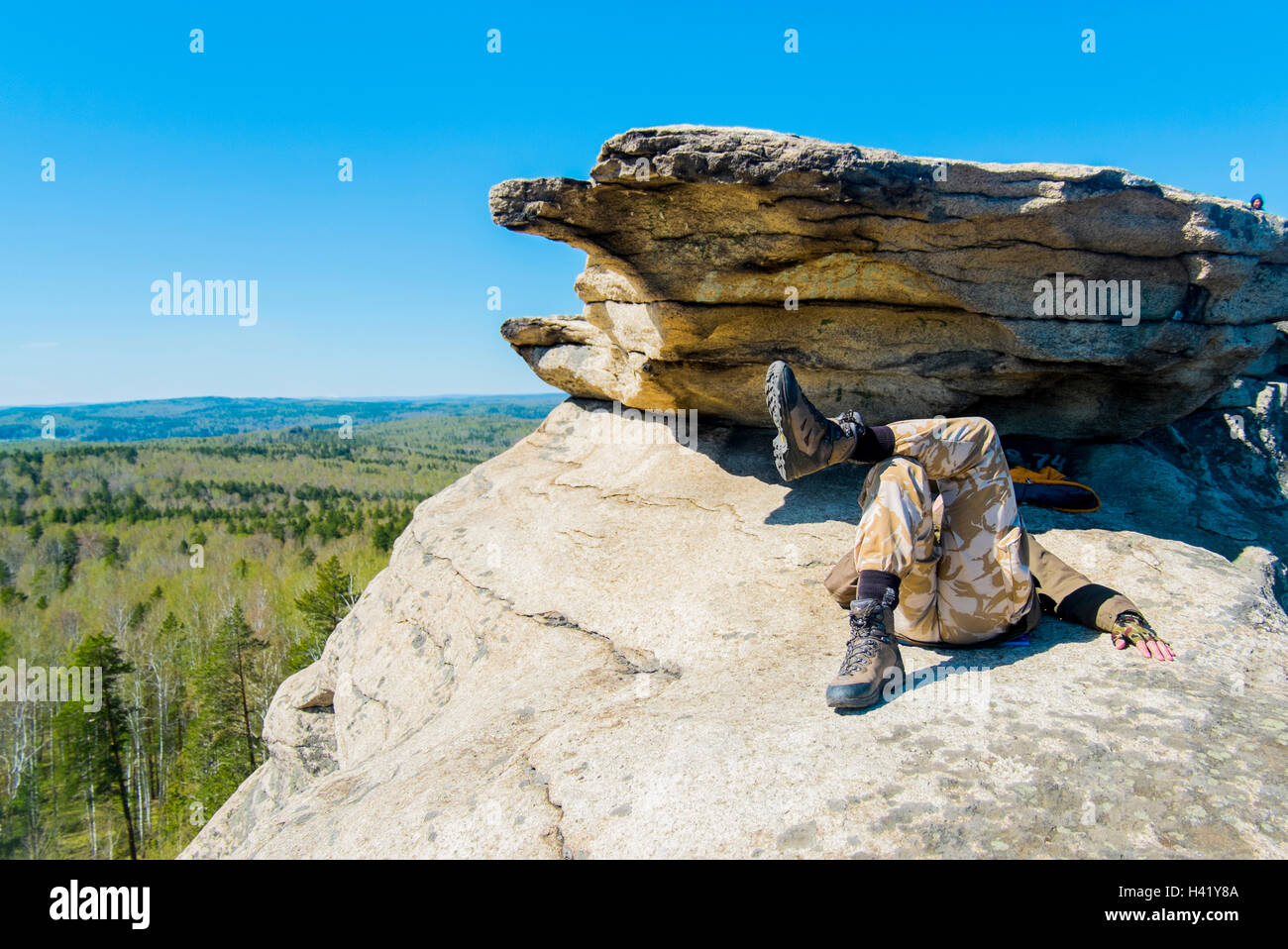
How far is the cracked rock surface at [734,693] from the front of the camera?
3.24 m

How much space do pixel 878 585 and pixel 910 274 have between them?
379cm

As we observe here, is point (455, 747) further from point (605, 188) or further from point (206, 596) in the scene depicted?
point (206, 596)

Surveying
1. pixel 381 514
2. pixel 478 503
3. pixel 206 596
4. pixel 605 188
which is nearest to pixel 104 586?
pixel 206 596

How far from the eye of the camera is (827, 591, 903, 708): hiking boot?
401 centimetres

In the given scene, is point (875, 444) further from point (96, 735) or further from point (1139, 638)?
point (96, 735)

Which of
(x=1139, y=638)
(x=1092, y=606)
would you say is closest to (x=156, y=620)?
(x=1092, y=606)

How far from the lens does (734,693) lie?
465 centimetres

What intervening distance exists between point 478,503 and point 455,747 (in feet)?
15.3

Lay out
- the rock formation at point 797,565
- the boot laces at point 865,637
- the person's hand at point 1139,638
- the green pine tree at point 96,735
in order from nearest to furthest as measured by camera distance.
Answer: the rock formation at point 797,565
the boot laces at point 865,637
the person's hand at point 1139,638
the green pine tree at point 96,735

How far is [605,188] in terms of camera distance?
659 centimetres

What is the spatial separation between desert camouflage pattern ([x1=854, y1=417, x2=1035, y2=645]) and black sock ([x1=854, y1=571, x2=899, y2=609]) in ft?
1.01

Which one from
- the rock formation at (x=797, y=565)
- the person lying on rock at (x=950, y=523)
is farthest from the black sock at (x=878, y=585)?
the rock formation at (x=797, y=565)

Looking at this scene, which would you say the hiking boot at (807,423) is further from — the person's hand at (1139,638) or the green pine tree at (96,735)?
the green pine tree at (96,735)

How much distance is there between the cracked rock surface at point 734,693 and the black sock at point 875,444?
1.41m
